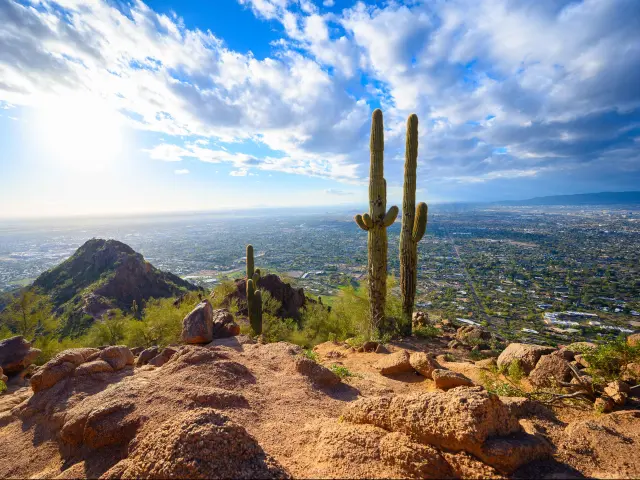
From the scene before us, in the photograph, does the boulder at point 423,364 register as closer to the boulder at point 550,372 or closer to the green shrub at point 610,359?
the boulder at point 550,372

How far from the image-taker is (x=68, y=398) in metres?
5.32

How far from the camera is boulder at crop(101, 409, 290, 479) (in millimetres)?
2371

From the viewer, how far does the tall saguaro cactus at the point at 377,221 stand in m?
11.1

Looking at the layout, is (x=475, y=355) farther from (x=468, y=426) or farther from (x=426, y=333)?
(x=468, y=426)

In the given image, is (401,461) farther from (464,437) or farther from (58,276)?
(58,276)

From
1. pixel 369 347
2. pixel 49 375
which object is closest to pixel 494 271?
pixel 369 347

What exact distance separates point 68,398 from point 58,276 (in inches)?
1558

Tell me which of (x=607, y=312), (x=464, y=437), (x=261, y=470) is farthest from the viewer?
(x=607, y=312)

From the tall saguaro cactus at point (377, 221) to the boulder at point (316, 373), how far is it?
6010 millimetres

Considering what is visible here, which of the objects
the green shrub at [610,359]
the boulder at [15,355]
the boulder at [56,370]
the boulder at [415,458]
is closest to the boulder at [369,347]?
the green shrub at [610,359]

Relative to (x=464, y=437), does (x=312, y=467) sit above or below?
below

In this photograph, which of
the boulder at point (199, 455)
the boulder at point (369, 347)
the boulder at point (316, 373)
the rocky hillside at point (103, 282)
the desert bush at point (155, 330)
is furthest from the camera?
the rocky hillside at point (103, 282)

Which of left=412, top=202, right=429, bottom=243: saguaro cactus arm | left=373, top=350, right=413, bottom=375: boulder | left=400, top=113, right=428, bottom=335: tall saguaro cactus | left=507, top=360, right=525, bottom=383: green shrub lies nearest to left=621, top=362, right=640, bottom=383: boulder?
left=507, top=360, right=525, bottom=383: green shrub

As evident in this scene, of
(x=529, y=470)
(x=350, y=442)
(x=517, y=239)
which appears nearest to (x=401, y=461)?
(x=350, y=442)
